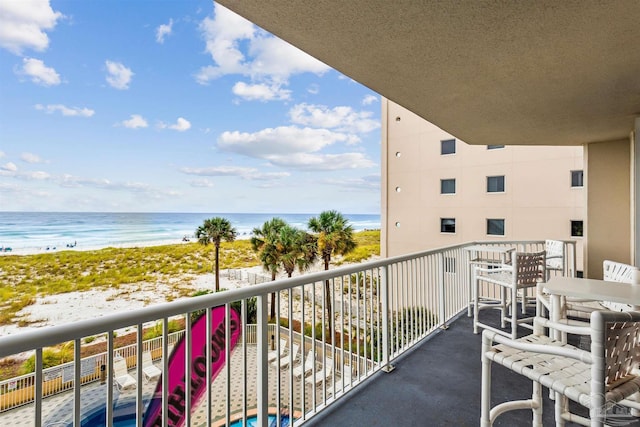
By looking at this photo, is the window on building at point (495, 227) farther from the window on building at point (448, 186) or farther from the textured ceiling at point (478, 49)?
the textured ceiling at point (478, 49)

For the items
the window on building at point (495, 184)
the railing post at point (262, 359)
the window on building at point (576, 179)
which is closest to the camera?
the railing post at point (262, 359)

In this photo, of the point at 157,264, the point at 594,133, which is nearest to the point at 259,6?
the point at 594,133

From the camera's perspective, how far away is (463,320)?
4.24 meters

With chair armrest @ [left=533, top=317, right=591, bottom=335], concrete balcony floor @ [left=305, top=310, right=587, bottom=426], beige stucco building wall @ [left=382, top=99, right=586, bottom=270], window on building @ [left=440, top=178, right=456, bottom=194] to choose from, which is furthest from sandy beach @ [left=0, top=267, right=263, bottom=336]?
chair armrest @ [left=533, top=317, right=591, bottom=335]

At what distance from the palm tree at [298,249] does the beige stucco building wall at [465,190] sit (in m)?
3.32

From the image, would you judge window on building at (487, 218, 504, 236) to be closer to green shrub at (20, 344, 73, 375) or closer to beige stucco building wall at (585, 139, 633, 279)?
beige stucco building wall at (585, 139, 633, 279)

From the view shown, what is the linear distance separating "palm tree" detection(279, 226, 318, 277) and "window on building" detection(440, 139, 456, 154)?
6.58 meters

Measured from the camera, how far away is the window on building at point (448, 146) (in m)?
12.9

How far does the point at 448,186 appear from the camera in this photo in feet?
43.0

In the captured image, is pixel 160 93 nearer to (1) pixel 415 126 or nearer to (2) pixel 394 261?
(1) pixel 415 126

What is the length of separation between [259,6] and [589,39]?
1.94 m

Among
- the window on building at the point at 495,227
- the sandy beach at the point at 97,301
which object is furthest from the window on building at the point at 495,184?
the sandy beach at the point at 97,301

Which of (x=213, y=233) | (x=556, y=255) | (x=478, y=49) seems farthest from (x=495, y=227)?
(x=213, y=233)

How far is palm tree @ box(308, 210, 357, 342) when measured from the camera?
1391 cm
